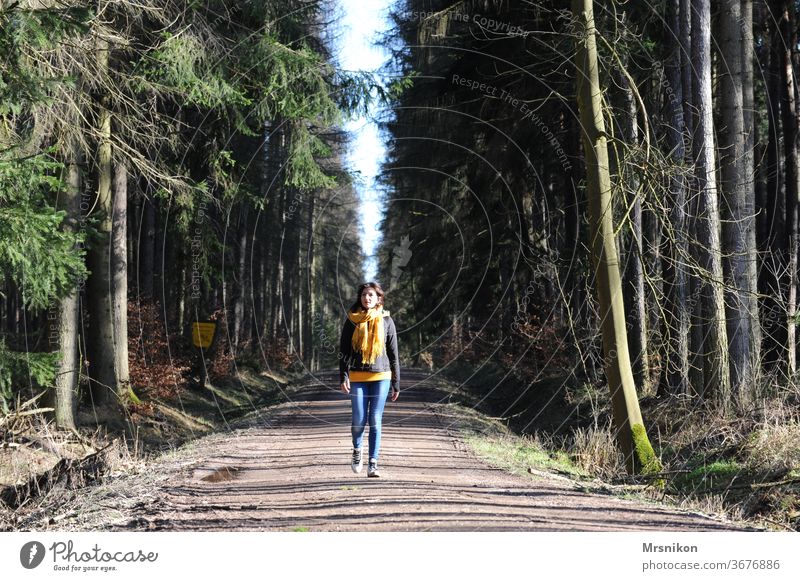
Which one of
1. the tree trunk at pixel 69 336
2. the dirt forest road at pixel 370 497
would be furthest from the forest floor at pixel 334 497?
Answer: the tree trunk at pixel 69 336

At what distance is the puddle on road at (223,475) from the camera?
9289 mm

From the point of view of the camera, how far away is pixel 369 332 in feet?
26.3

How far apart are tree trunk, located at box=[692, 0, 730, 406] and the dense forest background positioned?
0.04 metres

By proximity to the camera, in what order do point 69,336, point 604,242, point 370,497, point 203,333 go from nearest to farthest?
point 370,497, point 604,242, point 69,336, point 203,333

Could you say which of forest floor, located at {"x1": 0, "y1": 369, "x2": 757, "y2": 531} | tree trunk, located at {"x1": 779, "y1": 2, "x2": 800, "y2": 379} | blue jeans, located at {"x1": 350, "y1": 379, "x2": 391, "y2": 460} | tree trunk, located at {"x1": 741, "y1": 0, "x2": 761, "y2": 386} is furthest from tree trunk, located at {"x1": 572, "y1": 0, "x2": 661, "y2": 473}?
tree trunk, located at {"x1": 779, "y1": 2, "x2": 800, "y2": 379}

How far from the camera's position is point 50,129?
39.9 feet

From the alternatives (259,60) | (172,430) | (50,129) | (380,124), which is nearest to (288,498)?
(50,129)

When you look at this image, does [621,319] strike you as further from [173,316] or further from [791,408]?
[173,316]

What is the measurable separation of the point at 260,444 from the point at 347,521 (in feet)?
21.3

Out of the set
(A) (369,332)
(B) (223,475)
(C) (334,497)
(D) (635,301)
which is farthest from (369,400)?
(D) (635,301)

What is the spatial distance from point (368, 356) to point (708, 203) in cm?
621

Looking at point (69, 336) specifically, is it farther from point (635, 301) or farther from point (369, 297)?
point (635, 301)

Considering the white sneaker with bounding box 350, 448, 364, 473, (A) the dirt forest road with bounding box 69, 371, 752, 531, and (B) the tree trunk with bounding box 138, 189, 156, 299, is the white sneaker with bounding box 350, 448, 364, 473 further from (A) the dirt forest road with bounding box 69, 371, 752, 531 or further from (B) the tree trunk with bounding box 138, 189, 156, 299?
(B) the tree trunk with bounding box 138, 189, 156, 299

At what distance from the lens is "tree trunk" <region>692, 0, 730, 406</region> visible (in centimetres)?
1180
